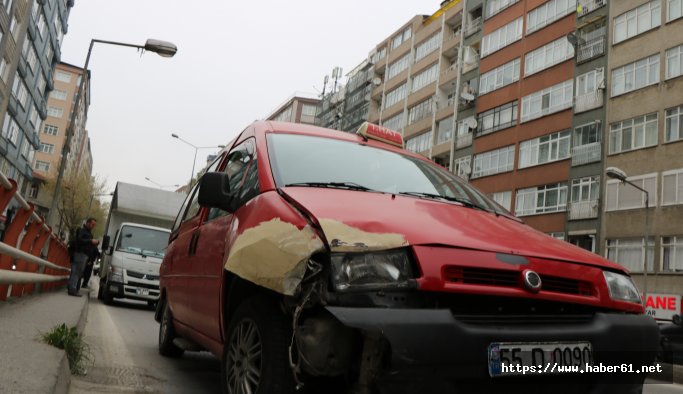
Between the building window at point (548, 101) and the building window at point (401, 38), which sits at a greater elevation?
the building window at point (401, 38)

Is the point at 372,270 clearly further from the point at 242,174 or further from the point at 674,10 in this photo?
the point at 674,10

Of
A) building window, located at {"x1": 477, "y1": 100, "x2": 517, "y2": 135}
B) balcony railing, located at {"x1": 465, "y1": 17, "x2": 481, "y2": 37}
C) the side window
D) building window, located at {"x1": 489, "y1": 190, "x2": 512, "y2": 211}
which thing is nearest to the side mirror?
the side window

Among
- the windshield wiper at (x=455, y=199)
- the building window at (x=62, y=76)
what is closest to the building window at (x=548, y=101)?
the windshield wiper at (x=455, y=199)

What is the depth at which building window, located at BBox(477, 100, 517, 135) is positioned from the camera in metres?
38.3

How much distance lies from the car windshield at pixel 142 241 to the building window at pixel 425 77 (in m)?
38.6

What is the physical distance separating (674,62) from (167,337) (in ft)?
96.4

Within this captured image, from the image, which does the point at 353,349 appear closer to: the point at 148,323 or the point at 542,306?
the point at 542,306

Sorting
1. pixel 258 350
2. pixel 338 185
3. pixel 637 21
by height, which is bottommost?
pixel 258 350

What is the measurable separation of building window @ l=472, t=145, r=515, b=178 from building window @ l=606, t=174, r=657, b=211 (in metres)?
7.88

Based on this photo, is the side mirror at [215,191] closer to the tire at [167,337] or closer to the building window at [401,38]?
the tire at [167,337]

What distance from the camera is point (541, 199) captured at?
34.4 m

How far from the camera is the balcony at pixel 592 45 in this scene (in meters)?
32.7

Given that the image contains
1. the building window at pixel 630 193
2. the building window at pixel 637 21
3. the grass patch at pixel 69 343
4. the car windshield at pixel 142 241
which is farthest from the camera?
the building window at pixel 637 21

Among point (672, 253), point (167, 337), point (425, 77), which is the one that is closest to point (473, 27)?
point (425, 77)
